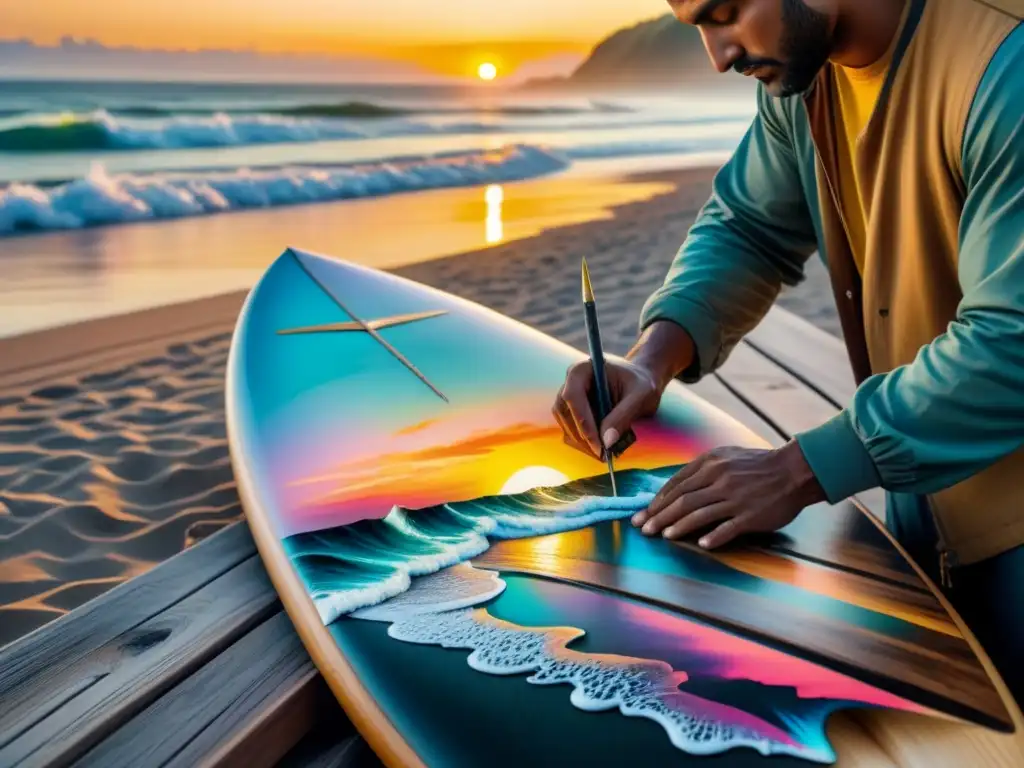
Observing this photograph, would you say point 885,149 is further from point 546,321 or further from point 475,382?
point 546,321

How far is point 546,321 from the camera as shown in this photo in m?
4.45

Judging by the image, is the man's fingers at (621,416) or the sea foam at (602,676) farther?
the man's fingers at (621,416)

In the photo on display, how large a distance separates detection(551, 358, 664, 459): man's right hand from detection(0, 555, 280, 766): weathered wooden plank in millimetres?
491

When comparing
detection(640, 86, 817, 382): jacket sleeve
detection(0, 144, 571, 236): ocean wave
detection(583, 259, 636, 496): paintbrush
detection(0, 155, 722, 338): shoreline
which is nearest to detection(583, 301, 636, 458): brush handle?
detection(583, 259, 636, 496): paintbrush

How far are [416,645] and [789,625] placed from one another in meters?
0.41

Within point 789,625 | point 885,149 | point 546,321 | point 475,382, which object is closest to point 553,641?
point 789,625

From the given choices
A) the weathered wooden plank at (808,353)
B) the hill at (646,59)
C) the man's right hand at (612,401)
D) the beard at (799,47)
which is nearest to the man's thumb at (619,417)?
the man's right hand at (612,401)

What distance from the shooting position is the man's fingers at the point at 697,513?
116 centimetres

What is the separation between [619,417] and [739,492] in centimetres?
34

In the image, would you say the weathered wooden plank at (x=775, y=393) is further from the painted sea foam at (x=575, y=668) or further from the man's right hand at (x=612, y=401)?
the painted sea foam at (x=575, y=668)

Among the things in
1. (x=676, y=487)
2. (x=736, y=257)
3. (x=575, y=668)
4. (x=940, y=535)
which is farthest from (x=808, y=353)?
(x=575, y=668)

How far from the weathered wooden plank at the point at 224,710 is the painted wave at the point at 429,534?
Answer: 0.27 ft

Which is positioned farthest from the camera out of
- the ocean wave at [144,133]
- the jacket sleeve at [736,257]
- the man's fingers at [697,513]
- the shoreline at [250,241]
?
the ocean wave at [144,133]

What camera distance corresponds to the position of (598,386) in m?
1.42
